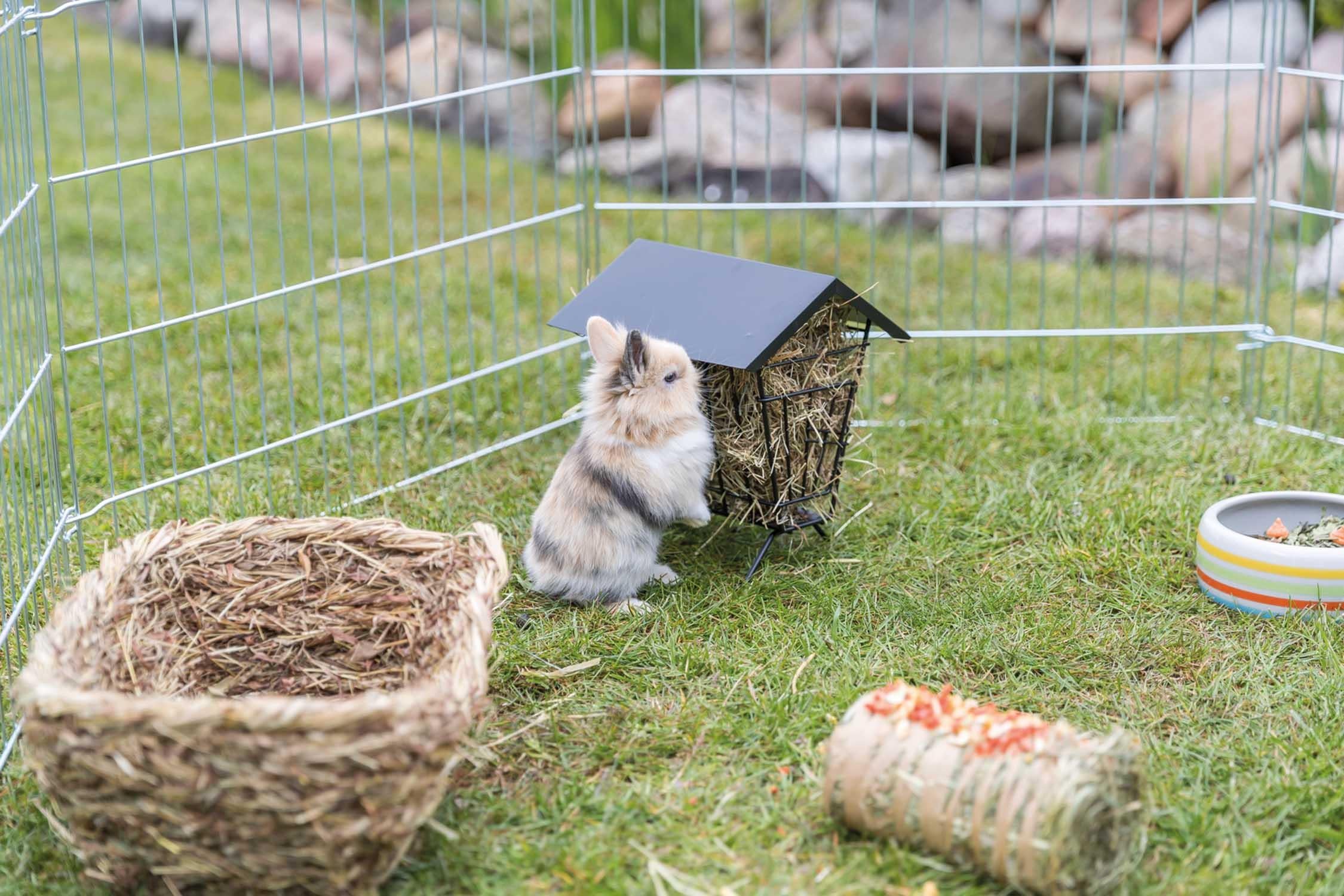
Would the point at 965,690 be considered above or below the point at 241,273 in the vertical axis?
below

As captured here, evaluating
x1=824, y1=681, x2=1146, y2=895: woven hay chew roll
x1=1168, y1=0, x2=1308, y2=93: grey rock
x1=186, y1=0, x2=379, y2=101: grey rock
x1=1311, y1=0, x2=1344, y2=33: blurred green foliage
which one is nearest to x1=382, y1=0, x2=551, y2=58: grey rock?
x1=186, y1=0, x2=379, y2=101: grey rock

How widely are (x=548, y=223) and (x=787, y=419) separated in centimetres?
355

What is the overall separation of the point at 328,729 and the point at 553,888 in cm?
52

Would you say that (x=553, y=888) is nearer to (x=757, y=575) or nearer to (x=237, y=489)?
(x=757, y=575)

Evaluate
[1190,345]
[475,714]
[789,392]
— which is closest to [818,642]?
[789,392]

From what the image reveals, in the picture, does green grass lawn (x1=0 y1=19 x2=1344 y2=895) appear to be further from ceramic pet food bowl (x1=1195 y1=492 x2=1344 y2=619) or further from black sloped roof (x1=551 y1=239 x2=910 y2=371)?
black sloped roof (x1=551 y1=239 x2=910 y2=371)

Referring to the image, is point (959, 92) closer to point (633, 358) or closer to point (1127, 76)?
point (1127, 76)

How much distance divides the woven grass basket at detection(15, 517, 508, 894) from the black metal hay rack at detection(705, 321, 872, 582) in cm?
84

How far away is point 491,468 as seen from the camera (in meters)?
4.26

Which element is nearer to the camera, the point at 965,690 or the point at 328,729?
the point at 328,729

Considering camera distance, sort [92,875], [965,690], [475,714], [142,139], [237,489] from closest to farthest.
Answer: [92,875], [475,714], [965,690], [237,489], [142,139]

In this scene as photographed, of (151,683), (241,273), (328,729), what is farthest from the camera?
(241,273)

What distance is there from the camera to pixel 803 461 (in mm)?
3504

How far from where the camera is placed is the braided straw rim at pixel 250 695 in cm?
214
